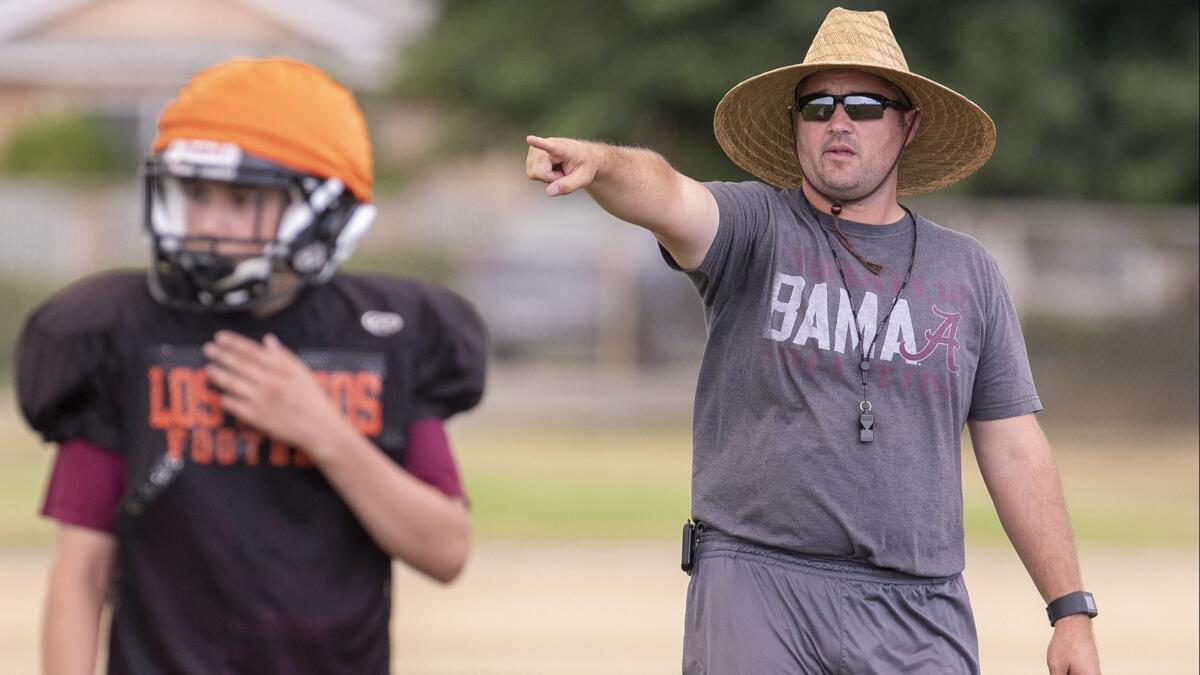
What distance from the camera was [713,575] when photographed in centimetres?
399

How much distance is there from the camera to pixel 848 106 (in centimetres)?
412

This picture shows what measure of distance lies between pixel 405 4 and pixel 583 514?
19810mm

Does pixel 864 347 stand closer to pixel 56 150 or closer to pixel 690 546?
pixel 690 546

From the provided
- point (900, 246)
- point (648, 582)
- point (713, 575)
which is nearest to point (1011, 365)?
point (900, 246)

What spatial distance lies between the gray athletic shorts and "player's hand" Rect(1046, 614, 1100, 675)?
0.72 feet

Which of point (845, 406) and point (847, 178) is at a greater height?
point (847, 178)

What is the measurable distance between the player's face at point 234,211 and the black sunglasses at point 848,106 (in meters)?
1.58

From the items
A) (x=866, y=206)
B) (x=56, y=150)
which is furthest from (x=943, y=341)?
(x=56, y=150)

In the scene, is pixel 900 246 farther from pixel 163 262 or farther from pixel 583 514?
pixel 583 514

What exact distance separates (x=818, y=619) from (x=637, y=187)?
101 cm

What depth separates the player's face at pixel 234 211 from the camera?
2.92m

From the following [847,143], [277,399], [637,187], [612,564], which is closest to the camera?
[277,399]

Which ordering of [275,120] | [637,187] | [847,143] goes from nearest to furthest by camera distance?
[275,120]
[637,187]
[847,143]

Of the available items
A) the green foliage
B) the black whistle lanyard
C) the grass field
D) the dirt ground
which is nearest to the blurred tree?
the grass field
